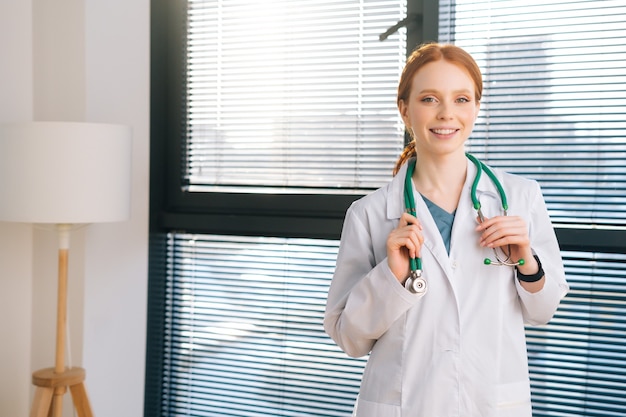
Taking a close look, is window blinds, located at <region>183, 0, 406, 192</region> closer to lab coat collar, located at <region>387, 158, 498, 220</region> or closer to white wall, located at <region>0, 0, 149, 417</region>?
white wall, located at <region>0, 0, 149, 417</region>

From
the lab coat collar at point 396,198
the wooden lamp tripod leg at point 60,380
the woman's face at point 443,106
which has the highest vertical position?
the woman's face at point 443,106

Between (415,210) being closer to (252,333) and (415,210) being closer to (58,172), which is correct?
(58,172)

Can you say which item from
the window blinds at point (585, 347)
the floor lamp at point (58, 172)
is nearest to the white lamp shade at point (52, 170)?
the floor lamp at point (58, 172)

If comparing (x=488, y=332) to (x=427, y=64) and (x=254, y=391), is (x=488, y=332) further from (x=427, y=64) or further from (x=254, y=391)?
(x=254, y=391)

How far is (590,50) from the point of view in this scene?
95.3 inches

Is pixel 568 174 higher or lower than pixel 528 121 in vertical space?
lower

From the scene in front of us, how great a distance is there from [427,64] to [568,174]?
3.10ft

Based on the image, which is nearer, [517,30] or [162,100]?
[517,30]

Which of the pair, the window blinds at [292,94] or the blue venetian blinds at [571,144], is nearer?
the blue venetian blinds at [571,144]

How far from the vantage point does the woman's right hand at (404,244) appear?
1617 millimetres

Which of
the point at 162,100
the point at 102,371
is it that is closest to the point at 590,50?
the point at 162,100

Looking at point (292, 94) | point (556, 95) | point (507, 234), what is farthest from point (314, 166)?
point (507, 234)

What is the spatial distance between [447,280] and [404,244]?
13 centimetres

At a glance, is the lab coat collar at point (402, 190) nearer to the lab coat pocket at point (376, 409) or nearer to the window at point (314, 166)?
the lab coat pocket at point (376, 409)
